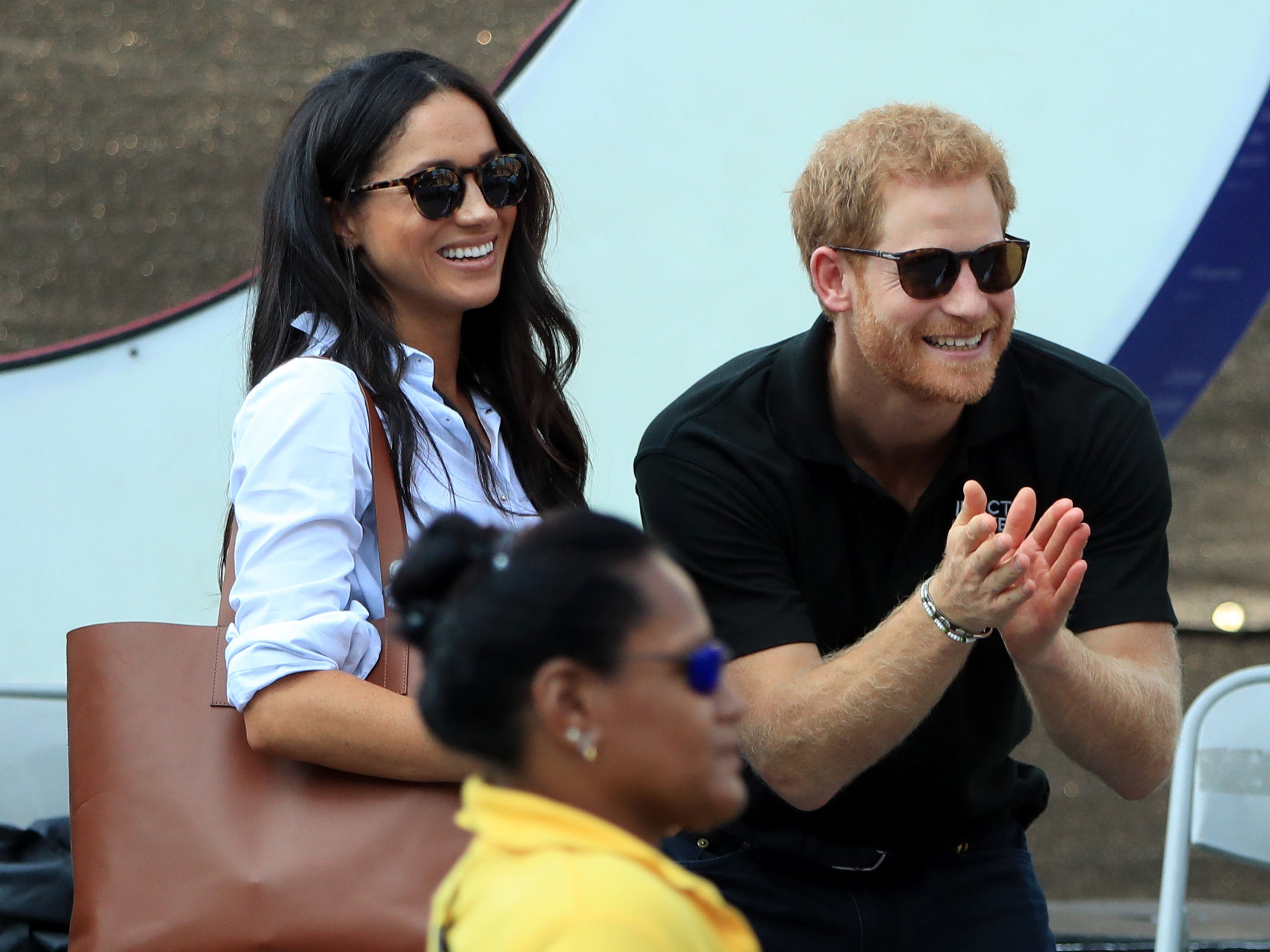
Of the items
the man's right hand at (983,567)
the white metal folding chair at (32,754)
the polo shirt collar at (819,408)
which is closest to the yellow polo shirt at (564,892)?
the man's right hand at (983,567)

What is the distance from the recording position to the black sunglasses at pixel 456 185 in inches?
68.9

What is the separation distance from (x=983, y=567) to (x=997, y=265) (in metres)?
0.48

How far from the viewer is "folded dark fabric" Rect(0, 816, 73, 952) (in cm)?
188

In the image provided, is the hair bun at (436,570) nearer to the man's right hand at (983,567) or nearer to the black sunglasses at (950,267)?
the man's right hand at (983,567)

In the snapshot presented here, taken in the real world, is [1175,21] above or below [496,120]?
above

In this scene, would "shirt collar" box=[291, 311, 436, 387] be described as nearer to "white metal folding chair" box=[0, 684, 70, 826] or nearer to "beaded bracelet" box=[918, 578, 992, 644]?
"beaded bracelet" box=[918, 578, 992, 644]

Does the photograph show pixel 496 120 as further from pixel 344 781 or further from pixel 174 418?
pixel 174 418

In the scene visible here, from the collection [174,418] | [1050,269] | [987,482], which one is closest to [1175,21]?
[1050,269]

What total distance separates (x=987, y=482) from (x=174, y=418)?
5.13 ft

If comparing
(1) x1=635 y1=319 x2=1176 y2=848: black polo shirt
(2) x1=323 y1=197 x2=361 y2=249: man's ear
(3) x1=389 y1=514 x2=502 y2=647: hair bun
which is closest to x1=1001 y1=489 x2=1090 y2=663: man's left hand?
(1) x1=635 y1=319 x2=1176 y2=848: black polo shirt

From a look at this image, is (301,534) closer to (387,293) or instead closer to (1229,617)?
(387,293)

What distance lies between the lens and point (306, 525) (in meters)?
1.46

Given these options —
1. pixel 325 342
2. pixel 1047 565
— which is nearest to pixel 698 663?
pixel 1047 565

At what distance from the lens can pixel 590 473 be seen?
2.61 meters
